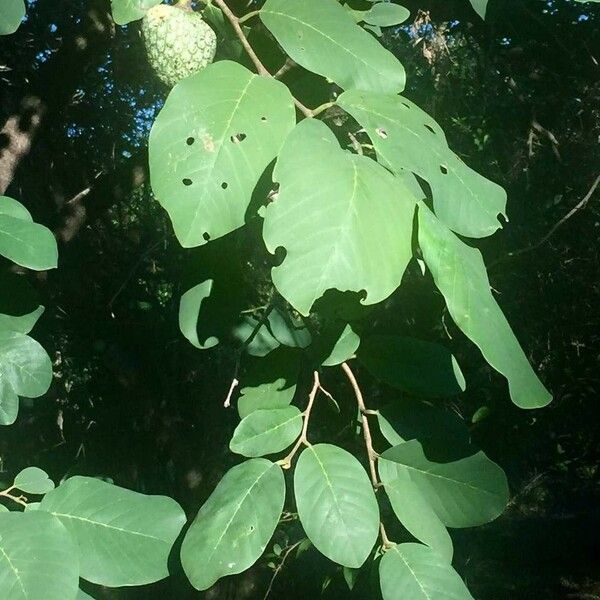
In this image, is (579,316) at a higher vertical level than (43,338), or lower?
lower

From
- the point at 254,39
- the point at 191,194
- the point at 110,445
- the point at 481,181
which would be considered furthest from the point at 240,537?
the point at 110,445

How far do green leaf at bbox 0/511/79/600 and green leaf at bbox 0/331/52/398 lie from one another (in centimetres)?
25

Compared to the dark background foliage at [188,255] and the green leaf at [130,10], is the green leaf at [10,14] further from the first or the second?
the dark background foliage at [188,255]

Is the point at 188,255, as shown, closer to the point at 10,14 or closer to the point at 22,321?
the point at 22,321

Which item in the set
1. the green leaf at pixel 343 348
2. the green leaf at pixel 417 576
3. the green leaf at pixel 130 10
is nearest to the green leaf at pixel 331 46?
the green leaf at pixel 130 10

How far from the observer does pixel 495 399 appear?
2.59 meters

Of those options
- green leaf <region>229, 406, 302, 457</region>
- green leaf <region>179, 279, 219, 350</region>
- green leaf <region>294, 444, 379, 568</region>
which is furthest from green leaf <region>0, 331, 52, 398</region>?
green leaf <region>294, 444, 379, 568</region>

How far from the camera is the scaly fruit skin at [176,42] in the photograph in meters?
1.11

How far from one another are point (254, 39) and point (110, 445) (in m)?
2.03

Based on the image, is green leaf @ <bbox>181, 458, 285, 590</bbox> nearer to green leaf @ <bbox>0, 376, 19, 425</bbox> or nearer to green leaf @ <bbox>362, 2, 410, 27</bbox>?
green leaf @ <bbox>0, 376, 19, 425</bbox>

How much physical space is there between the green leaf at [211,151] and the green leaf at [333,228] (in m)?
0.08

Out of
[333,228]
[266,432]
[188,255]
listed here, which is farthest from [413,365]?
[188,255]

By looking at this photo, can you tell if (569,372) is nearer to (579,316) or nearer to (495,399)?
(579,316)

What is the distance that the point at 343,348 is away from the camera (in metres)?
1.23
